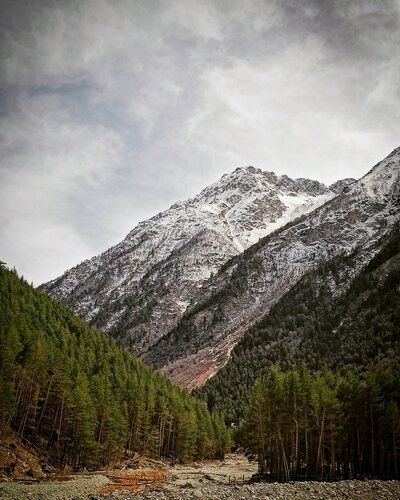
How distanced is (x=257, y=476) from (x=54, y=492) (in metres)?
32.1

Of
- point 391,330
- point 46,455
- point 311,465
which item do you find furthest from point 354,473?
point 391,330

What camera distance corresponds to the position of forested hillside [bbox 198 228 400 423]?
139500 mm

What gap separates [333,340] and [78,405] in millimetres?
133962

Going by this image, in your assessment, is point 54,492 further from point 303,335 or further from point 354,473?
point 303,335

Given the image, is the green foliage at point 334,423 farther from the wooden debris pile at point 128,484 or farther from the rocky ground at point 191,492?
the wooden debris pile at point 128,484

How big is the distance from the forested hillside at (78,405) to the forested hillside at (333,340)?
58586 mm

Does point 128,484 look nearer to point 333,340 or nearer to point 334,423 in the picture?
point 334,423

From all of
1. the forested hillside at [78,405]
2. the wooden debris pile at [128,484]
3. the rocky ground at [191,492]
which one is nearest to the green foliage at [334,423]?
the rocky ground at [191,492]

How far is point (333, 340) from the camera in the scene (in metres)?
165

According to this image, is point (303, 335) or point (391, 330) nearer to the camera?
point (391, 330)

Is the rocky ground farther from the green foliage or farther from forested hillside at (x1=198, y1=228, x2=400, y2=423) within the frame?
forested hillside at (x1=198, y1=228, x2=400, y2=423)

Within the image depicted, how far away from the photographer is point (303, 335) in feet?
599

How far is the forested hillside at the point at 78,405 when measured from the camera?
50.2m

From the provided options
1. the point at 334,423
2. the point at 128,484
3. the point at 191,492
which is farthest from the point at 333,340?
the point at 191,492
